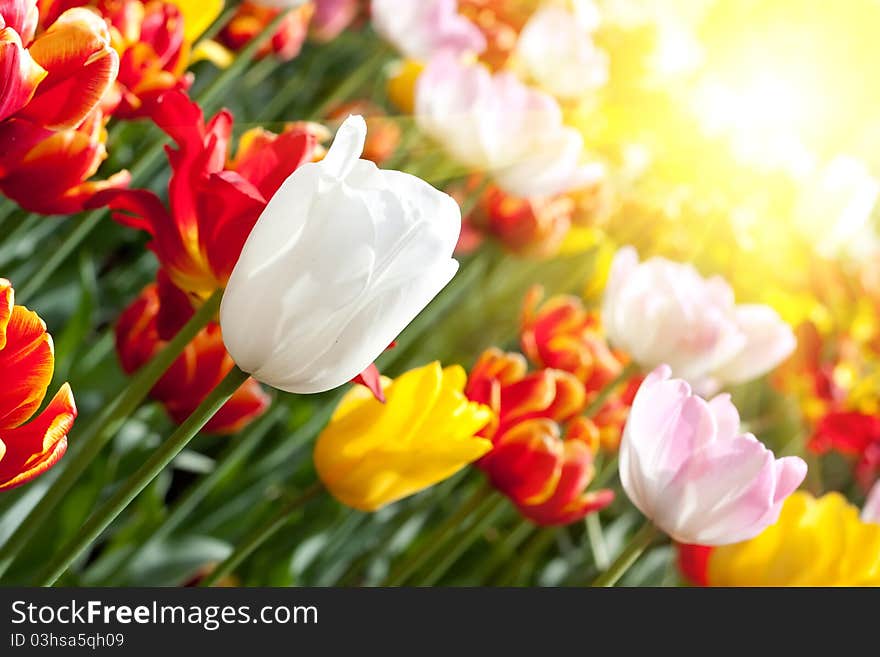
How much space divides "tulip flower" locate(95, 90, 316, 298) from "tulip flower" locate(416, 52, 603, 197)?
0.33 m

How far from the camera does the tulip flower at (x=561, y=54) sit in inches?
35.4

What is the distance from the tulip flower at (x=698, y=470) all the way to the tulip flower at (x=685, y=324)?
178 millimetres

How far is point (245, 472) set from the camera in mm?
806

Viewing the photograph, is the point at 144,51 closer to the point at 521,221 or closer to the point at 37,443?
the point at 37,443

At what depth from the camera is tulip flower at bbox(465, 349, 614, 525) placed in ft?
1.76

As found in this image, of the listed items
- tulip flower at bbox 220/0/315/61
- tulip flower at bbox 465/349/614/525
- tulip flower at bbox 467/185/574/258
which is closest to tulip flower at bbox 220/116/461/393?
tulip flower at bbox 465/349/614/525

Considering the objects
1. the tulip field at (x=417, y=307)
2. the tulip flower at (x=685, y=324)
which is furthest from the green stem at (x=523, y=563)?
the tulip flower at (x=685, y=324)

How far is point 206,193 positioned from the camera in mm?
382

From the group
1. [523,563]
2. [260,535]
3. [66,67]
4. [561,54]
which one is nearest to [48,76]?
[66,67]

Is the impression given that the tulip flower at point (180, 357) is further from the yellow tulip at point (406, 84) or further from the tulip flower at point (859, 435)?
the tulip flower at point (859, 435)

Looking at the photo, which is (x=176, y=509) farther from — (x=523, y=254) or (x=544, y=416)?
(x=523, y=254)

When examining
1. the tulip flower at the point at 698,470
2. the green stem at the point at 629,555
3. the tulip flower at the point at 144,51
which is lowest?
the green stem at the point at 629,555

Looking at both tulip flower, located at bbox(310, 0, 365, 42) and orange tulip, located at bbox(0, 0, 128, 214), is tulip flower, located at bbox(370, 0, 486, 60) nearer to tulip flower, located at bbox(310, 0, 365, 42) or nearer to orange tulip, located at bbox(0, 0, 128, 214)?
tulip flower, located at bbox(310, 0, 365, 42)

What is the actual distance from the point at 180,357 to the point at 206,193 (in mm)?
128
